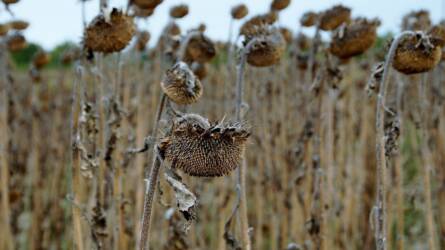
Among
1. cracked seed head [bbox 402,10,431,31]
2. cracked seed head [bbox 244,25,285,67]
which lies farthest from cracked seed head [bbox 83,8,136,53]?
cracked seed head [bbox 402,10,431,31]

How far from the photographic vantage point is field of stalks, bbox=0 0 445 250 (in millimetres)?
1544

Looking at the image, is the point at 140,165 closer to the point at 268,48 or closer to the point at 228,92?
the point at 228,92

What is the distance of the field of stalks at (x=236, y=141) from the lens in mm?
1544

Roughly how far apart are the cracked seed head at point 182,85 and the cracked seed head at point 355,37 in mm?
835

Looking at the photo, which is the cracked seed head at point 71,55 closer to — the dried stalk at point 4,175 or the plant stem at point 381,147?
the dried stalk at point 4,175

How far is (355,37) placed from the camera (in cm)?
217

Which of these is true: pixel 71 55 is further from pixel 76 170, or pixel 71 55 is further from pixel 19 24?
pixel 76 170

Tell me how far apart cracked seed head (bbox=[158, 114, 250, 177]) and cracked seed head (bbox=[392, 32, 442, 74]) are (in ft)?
2.37

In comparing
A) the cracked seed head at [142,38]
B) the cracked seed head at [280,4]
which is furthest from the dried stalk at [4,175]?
the cracked seed head at [280,4]

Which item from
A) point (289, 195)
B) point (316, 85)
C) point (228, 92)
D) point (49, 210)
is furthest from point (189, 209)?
point (49, 210)

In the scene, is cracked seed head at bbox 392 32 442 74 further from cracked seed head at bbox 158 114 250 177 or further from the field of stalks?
cracked seed head at bbox 158 114 250 177

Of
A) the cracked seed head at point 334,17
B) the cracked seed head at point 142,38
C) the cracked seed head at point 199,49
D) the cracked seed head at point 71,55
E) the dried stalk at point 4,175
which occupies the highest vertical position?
the cracked seed head at point 334,17

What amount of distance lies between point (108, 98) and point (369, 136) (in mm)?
3375

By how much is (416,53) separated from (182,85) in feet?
2.43
